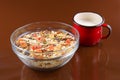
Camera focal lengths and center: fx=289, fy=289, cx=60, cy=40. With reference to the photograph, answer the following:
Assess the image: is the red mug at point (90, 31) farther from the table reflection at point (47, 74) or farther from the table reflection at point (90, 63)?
the table reflection at point (47, 74)

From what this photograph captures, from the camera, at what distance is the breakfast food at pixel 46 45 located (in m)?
1.04

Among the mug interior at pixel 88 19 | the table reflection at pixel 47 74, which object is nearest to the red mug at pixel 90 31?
the mug interior at pixel 88 19

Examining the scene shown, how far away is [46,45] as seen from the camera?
43.9 inches

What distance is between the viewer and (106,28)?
134 centimetres

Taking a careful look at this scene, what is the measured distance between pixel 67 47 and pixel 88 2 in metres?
0.57

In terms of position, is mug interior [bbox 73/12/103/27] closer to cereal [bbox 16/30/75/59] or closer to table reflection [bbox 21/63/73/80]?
cereal [bbox 16/30/75/59]

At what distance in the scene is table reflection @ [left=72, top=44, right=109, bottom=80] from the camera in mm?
1067

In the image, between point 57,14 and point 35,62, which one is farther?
point 57,14

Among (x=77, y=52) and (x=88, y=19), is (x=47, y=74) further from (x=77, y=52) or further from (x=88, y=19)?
(x=88, y=19)

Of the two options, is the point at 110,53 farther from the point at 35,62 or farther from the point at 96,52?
the point at 35,62

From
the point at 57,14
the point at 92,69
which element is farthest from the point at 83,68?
the point at 57,14

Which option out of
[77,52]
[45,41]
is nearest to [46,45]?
[45,41]

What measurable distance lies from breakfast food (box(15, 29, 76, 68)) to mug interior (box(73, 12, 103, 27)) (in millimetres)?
83

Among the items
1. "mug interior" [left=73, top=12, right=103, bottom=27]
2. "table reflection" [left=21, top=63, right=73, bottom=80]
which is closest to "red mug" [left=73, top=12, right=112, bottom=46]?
"mug interior" [left=73, top=12, right=103, bottom=27]
